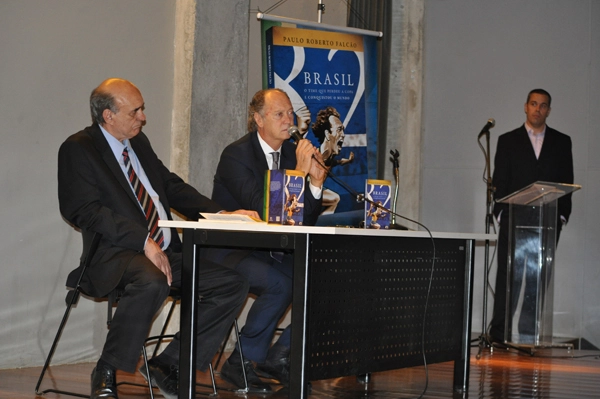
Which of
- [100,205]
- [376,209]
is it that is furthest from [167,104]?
[376,209]

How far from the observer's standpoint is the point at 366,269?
3457 mm

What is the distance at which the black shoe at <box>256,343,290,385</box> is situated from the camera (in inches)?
155

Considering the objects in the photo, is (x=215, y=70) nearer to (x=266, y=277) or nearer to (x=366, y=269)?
(x=266, y=277)

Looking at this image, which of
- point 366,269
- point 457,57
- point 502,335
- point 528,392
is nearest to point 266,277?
point 366,269

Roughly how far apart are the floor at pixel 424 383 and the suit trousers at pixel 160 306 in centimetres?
30

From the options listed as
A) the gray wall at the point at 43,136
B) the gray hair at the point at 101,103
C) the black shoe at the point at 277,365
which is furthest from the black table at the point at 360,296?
the gray wall at the point at 43,136

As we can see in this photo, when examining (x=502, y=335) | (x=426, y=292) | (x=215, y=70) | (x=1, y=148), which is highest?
(x=215, y=70)

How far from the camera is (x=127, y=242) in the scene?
3.47m

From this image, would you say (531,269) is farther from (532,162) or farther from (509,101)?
(509,101)

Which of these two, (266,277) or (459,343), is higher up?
(266,277)

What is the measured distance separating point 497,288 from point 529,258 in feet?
2.76

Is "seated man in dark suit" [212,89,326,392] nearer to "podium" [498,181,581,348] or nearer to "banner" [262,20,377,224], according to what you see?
"banner" [262,20,377,224]

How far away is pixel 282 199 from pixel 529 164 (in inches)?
154

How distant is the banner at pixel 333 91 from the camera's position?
18.1 ft
